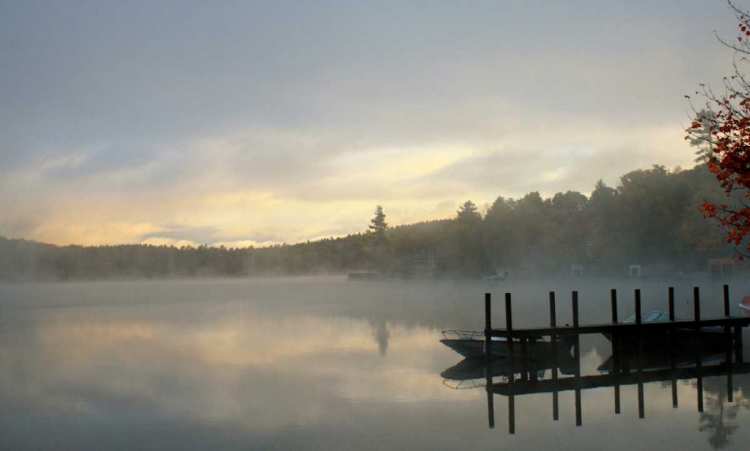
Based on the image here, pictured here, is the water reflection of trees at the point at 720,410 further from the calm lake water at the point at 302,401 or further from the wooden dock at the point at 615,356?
the wooden dock at the point at 615,356

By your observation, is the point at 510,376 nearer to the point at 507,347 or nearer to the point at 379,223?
the point at 507,347

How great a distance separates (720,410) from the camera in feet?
59.4

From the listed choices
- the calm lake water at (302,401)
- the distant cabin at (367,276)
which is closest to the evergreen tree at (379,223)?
the distant cabin at (367,276)

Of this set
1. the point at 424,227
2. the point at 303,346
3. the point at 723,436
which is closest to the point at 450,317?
the point at 303,346

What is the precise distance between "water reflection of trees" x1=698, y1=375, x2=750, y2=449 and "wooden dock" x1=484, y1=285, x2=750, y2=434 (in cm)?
24

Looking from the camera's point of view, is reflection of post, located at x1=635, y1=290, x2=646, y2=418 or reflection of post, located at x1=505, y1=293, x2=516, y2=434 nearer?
reflection of post, located at x1=505, y1=293, x2=516, y2=434

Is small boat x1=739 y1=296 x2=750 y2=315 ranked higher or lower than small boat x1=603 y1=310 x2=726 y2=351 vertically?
higher

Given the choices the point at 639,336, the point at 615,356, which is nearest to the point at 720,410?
the point at 615,356

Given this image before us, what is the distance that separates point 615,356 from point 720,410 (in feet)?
24.4

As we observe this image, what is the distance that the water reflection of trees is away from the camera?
15836mm

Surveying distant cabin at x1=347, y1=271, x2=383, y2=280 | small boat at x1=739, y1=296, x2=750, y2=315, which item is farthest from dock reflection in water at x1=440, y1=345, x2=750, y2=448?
distant cabin at x1=347, y1=271, x2=383, y2=280

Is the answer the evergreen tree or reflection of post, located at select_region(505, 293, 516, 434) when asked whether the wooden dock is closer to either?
reflection of post, located at select_region(505, 293, 516, 434)

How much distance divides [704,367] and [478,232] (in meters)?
94.5

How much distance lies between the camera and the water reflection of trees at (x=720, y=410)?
1584 cm
